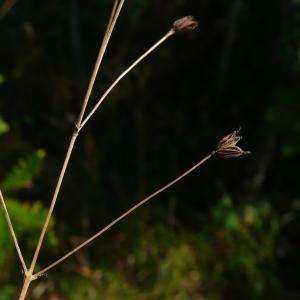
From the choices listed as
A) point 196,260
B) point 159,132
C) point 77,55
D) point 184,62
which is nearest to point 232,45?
point 184,62

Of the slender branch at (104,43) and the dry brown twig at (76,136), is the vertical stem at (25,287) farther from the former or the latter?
the slender branch at (104,43)

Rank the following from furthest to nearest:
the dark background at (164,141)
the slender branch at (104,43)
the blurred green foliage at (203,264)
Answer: the dark background at (164,141) → the blurred green foliage at (203,264) → the slender branch at (104,43)

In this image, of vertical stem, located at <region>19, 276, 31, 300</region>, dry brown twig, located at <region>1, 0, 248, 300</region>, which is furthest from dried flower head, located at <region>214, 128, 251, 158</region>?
Result: vertical stem, located at <region>19, 276, 31, 300</region>

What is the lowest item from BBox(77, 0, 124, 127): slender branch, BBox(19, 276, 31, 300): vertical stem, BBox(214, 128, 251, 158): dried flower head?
BBox(214, 128, 251, 158): dried flower head

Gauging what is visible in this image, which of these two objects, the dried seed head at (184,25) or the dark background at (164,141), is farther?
the dark background at (164,141)

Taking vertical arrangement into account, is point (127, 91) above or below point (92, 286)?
above

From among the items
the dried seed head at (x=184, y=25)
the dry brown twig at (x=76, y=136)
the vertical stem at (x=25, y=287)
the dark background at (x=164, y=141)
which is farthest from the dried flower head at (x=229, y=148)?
the dark background at (x=164, y=141)

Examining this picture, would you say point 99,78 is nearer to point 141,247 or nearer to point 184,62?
point 184,62

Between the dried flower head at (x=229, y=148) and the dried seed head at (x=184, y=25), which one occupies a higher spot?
the dried seed head at (x=184, y=25)

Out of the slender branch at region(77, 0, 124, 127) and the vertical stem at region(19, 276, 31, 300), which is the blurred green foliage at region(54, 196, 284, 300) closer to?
the vertical stem at region(19, 276, 31, 300)
